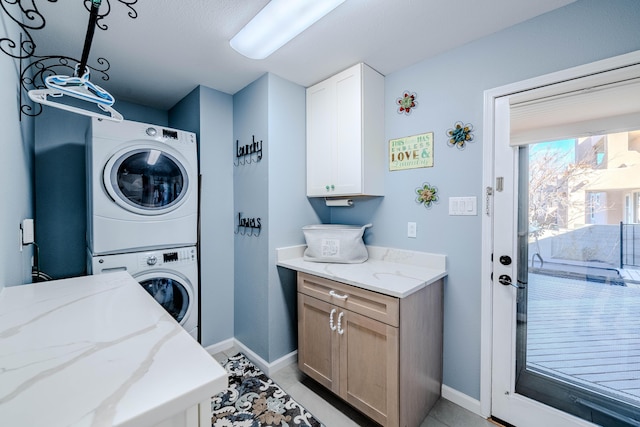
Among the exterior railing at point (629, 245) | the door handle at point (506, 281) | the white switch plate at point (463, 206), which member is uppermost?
the white switch plate at point (463, 206)

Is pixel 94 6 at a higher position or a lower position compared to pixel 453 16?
lower

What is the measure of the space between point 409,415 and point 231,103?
9.00 ft

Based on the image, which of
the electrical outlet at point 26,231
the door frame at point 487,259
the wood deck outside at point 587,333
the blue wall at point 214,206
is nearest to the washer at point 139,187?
the blue wall at point 214,206

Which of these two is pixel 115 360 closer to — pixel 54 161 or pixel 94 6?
pixel 94 6

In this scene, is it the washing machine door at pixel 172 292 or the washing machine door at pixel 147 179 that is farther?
the washing machine door at pixel 172 292

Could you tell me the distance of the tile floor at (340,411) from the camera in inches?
63.0

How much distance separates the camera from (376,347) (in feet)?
4.91

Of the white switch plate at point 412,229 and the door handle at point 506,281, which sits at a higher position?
the white switch plate at point 412,229

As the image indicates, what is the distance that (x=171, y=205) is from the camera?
2.07 meters

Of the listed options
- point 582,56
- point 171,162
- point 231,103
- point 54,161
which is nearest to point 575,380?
point 582,56

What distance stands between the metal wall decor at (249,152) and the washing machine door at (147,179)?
48 centimetres

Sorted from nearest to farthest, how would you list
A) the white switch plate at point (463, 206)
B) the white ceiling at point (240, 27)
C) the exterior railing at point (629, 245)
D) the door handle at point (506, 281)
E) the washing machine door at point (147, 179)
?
the exterior railing at point (629, 245)
the white ceiling at point (240, 27)
the door handle at point (506, 281)
the white switch plate at point (463, 206)
the washing machine door at point (147, 179)

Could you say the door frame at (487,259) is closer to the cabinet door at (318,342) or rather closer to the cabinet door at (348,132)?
the cabinet door at (348,132)

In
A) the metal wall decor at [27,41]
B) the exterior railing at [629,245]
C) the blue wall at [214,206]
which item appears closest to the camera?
the metal wall decor at [27,41]
